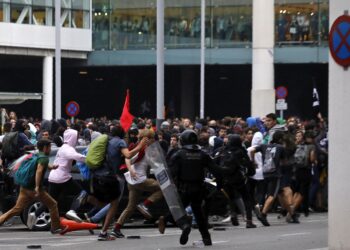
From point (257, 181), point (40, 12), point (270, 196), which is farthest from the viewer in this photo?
point (40, 12)

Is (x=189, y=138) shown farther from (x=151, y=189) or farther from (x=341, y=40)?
(x=341, y=40)

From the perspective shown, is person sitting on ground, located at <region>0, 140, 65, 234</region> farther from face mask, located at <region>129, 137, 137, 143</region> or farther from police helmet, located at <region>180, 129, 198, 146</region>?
police helmet, located at <region>180, 129, 198, 146</region>

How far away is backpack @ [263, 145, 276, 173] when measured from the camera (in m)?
22.0

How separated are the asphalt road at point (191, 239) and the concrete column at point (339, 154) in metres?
2.58

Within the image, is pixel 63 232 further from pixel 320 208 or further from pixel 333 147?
pixel 320 208

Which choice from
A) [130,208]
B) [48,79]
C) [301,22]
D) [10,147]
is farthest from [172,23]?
[130,208]

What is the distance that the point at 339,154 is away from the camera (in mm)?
13359

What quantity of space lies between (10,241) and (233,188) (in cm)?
468

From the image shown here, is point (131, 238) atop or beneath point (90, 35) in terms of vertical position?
beneath

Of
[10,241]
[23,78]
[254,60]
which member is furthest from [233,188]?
[23,78]

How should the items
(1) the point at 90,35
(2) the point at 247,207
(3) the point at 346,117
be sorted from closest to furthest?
1. (3) the point at 346,117
2. (2) the point at 247,207
3. (1) the point at 90,35

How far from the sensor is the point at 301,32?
56.3m

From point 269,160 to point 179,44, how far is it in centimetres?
3673

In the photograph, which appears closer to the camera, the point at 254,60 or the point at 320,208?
the point at 320,208
